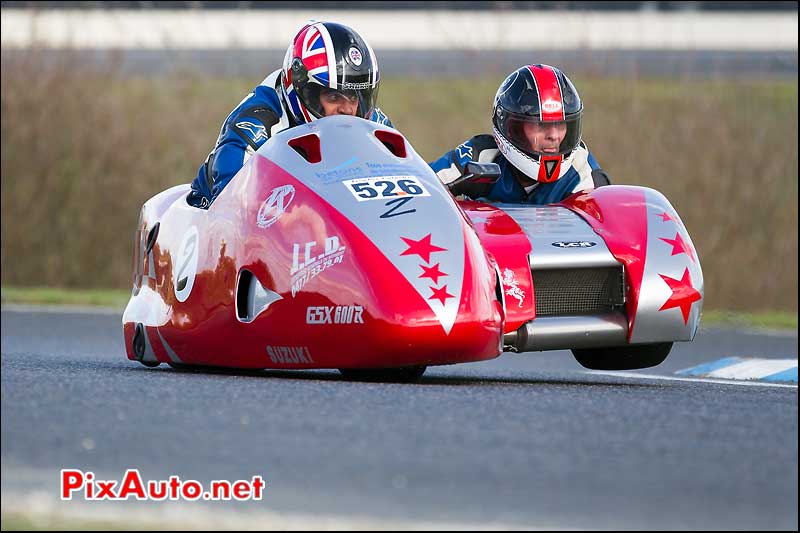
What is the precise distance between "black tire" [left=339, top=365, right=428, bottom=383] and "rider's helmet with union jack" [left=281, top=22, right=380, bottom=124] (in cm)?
127

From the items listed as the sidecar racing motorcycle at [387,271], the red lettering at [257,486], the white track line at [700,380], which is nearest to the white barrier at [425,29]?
the white track line at [700,380]

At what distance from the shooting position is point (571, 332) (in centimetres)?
637

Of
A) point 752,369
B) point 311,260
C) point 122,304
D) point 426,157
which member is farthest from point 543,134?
point 426,157

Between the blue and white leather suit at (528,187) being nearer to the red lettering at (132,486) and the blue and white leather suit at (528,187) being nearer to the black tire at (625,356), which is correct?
the black tire at (625,356)

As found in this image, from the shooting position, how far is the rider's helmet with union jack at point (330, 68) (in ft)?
22.7

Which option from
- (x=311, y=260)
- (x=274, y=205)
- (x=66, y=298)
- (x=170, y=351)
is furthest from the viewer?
(x=66, y=298)

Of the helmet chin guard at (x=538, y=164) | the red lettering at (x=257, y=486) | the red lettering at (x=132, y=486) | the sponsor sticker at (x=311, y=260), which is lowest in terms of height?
the red lettering at (x=257, y=486)

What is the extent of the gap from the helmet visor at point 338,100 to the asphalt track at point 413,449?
1.47 metres

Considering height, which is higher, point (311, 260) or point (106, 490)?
point (311, 260)

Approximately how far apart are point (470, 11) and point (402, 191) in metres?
14.9

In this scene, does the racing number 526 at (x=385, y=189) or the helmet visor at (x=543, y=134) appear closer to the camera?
the racing number 526 at (x=385, y=189)

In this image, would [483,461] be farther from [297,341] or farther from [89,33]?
[89,33]

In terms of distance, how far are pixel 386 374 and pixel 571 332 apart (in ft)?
2.52

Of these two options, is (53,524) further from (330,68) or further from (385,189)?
(330,68)
